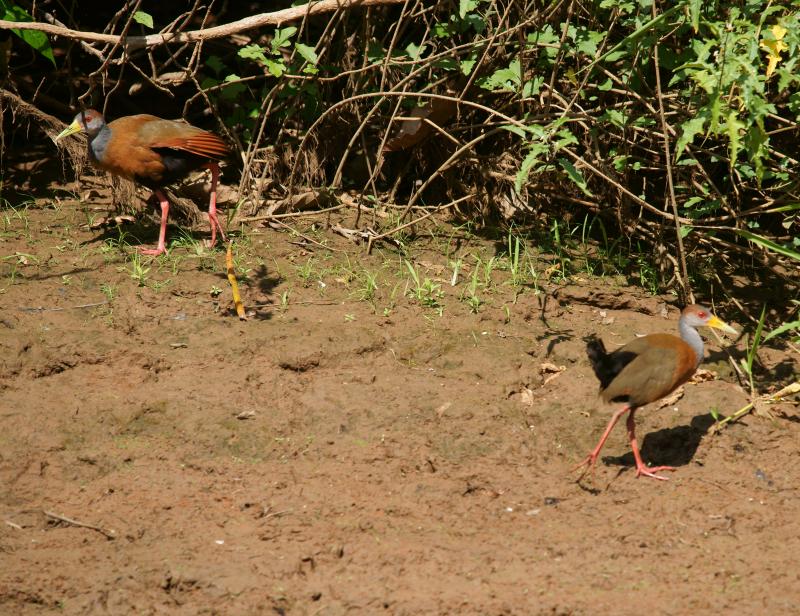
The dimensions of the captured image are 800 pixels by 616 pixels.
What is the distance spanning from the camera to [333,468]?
4418 millimetres

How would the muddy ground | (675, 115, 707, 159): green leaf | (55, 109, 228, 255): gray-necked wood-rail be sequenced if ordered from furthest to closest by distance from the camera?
(55, 109, 228, 255): gray-necked wood-rail
(675, 115, 707, 159): green leaf
the muddy ground

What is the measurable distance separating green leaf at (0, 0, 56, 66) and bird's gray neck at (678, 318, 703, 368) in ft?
14.4

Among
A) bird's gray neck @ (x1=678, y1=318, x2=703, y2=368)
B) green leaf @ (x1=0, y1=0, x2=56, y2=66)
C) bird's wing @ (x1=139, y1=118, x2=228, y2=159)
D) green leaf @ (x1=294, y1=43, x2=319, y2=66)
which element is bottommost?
bird's wing @ (x1=139, y1=118, x2=228, y2=159)

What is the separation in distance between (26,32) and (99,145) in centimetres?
96

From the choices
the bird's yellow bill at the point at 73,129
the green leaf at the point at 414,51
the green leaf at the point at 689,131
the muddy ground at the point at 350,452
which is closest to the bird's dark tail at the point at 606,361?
the muddy ground at the point at 350,452

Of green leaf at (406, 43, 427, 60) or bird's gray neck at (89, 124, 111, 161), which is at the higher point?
green leaf at (406, 43, 427, 60)

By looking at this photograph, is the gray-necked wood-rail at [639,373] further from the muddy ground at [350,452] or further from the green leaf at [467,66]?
the green leaf at [467,66]

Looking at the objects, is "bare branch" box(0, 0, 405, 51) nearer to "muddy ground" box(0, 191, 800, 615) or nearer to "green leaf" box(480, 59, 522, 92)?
"green leaf" box(480, 59, 522, 92)

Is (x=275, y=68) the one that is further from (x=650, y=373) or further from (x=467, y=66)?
(x=650, y=373)

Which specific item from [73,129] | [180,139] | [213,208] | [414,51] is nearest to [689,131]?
[414,51]

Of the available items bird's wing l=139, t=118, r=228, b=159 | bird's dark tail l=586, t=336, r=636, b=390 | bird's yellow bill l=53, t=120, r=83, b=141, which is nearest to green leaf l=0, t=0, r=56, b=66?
bird's yellow bill l=53, t=120, r=83, b=141

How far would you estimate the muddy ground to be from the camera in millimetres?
3758

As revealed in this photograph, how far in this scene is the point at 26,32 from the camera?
6199 mm

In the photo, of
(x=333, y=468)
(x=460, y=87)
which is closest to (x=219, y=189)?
(x=460, y=87)
